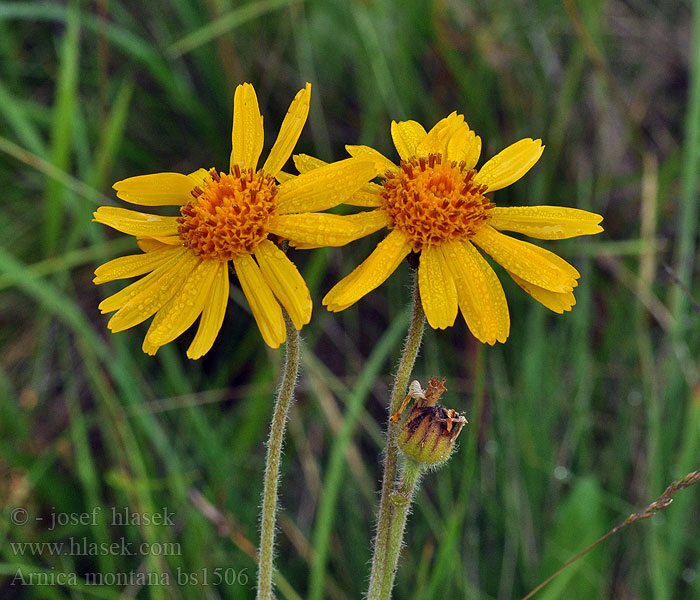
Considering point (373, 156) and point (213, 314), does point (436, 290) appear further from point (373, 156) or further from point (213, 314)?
point (213, 314)

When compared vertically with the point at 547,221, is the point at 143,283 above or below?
below

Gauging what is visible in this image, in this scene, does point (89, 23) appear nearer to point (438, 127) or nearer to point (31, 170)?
point (31, 170)

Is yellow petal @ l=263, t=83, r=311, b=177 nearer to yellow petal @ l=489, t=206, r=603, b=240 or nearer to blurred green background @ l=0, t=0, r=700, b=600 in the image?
yellow petal @ l=489, t=206, r=603, b=240

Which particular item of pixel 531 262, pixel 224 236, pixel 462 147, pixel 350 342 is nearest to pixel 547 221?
pixel 531 262

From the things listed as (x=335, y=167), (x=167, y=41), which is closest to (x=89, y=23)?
(x=167, y=41)

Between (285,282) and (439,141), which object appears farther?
(439,141)

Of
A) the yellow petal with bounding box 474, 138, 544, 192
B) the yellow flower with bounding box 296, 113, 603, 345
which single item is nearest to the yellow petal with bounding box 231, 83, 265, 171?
the yellow flower with bounding box 296, 113, 603, 345

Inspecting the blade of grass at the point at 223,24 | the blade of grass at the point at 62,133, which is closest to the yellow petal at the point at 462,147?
the blade of grass at the point at 223,24

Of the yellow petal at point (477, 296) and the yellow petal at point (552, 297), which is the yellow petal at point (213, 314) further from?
the yellow petal at point (552, 297)
